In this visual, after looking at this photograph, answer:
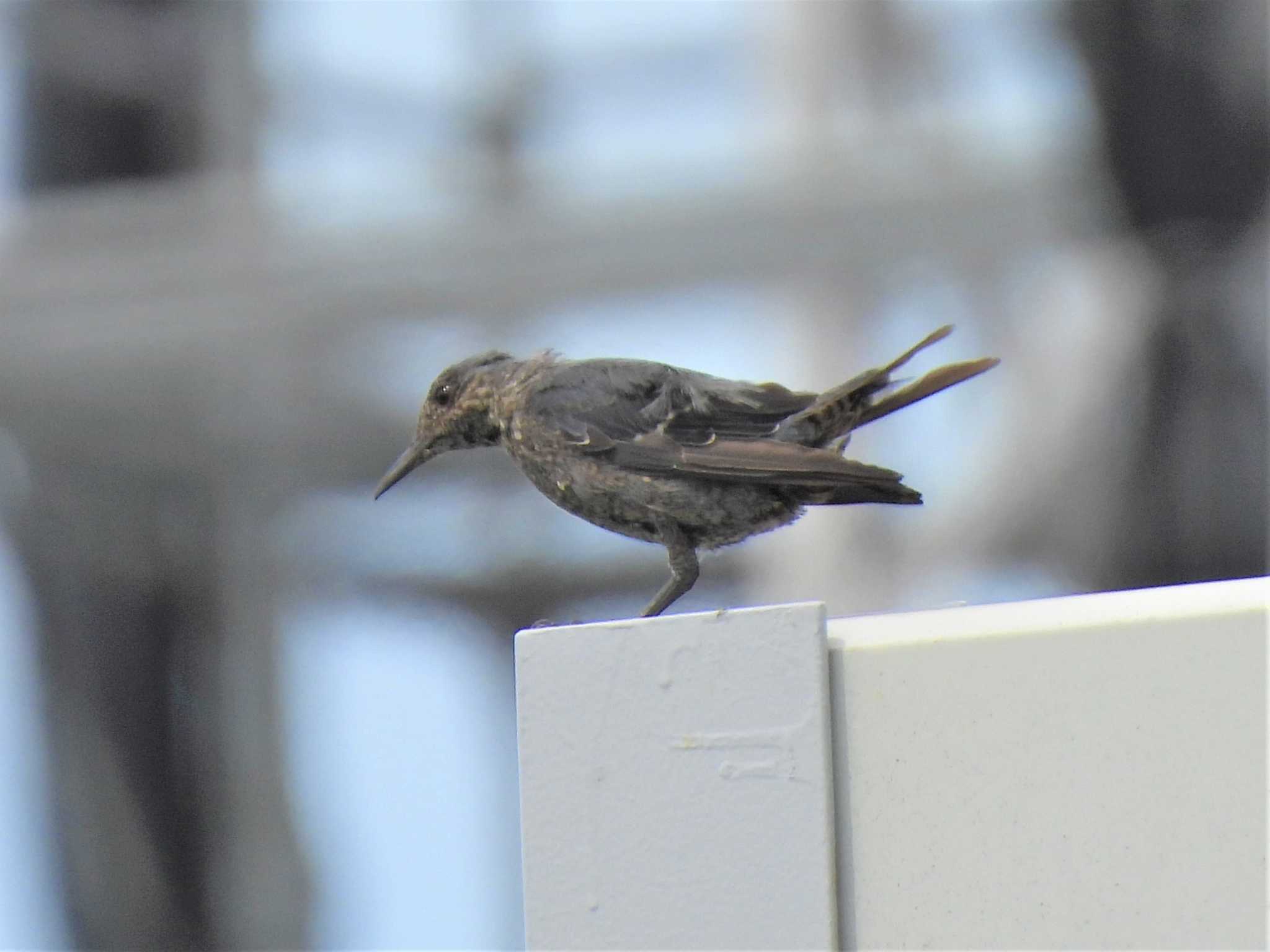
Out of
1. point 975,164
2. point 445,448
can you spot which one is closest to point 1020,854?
point 445,448

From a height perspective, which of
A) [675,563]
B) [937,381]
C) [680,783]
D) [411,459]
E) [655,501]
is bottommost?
[680,783]

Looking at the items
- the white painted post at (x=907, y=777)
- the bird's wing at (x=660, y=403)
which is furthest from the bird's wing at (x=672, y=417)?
the white painted post at (x=907, y=777)

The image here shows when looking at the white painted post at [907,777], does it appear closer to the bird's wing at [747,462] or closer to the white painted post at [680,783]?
the white painted post at [680,783]

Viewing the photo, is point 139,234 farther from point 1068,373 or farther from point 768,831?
point 768,831

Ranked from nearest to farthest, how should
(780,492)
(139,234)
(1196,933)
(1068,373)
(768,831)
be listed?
(1196,933)
(768,831)
(780,492)
(139,234)
(1068,373)

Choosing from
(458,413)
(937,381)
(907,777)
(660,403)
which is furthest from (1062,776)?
(458,413)

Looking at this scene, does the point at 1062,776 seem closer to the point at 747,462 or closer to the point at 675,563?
the point at 747,462

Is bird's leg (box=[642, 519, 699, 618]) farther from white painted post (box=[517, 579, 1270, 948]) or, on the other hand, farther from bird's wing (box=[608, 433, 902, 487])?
white painted post (box=[517, 579, 1270, 948])
